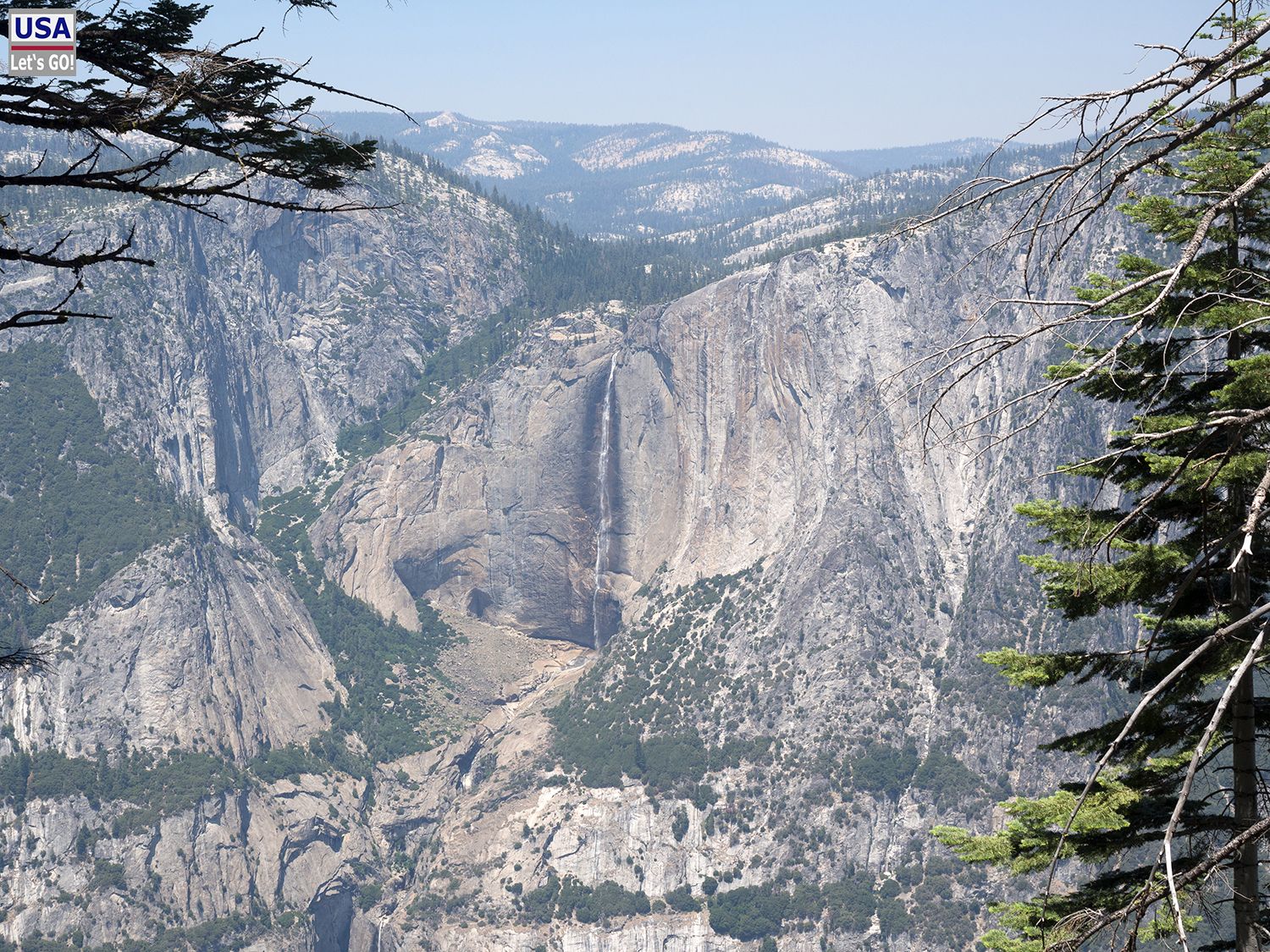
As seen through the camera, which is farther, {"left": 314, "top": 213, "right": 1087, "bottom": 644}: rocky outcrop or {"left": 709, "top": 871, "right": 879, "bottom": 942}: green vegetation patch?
{"left": 314, "top": 213, "right": 1087, "bottom": 644}: rocky outcrop

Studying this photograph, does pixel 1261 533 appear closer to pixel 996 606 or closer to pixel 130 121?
pixel 130 121

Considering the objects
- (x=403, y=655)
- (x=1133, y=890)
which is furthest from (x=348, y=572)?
(x=1133, y=890)

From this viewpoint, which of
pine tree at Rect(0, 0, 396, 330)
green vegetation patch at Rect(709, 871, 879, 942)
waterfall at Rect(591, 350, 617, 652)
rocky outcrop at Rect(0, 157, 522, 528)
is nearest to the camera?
pine tree at Rect(0, 0, 396, 330)
